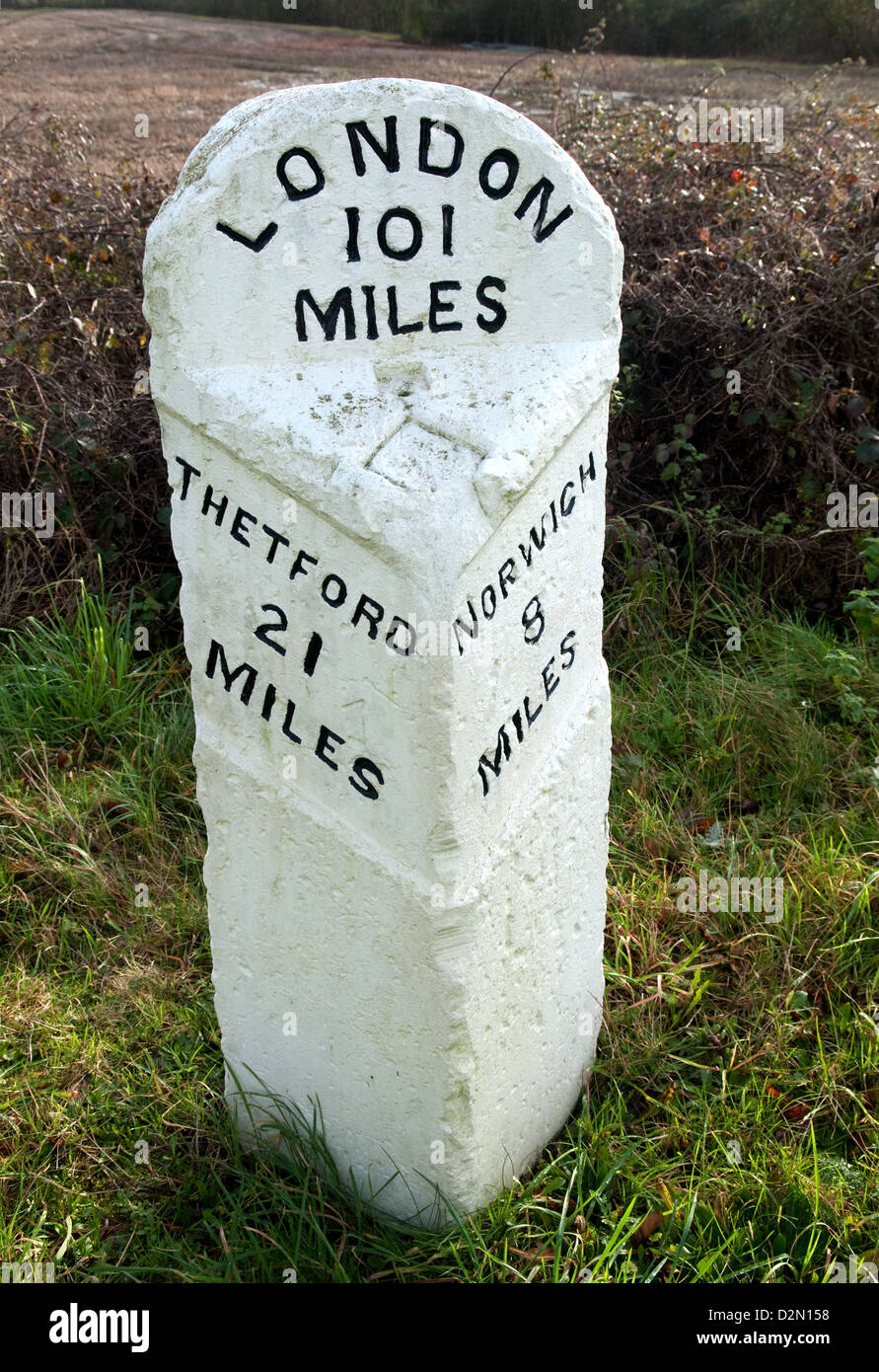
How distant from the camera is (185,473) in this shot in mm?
1646

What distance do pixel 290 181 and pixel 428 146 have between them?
0.20 meters

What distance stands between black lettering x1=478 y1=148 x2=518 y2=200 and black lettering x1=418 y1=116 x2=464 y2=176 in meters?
0.04

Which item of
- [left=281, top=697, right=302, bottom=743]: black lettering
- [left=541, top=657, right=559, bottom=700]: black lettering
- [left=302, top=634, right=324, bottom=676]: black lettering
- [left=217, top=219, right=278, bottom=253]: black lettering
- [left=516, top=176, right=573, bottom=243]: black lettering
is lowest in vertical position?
[left=281, top=697, right=302, bottom=743]: black lettering

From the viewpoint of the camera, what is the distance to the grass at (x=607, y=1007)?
1.90 meters

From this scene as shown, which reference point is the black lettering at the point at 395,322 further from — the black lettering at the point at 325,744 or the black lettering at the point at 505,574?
the black lettering at the point at 325,744

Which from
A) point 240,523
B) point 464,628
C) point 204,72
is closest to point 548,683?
point 464,628

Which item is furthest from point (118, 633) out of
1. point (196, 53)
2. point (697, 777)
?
point (196, 53)

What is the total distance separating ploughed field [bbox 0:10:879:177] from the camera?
4.73 meters

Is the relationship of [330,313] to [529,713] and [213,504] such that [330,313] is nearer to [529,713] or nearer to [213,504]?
[213,504]

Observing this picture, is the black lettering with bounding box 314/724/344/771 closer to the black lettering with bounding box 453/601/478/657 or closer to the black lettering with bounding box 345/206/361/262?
the black lettering with bounding box 453/601/478/657

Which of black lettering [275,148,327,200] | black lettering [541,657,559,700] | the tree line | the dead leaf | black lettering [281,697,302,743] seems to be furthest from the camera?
the tree line

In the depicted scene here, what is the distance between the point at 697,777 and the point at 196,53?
3898 mm

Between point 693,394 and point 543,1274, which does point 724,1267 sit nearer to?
point 543,1274

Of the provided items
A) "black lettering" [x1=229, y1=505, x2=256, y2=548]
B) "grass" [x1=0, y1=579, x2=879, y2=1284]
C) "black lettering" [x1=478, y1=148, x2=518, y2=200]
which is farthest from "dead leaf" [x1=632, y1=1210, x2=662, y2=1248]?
"black lettering" [x1=478, y1=148, x2=518, y2=200]
